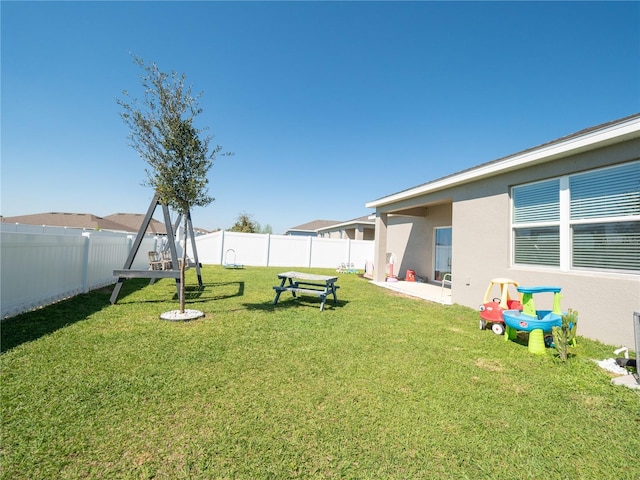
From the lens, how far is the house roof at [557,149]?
4359 millimetres

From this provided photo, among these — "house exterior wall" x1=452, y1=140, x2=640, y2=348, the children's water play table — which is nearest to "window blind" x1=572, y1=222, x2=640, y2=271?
"house exterior wall" x1=452, y1=140, x2=640, y2=348

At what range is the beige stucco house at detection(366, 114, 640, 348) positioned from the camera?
4.54m

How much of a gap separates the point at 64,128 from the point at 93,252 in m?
6.14

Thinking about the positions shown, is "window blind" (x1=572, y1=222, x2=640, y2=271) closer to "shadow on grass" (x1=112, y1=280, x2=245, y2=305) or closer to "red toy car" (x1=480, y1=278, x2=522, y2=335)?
"red toy car" (x1=480, y1=278, x2=522, y2=335)

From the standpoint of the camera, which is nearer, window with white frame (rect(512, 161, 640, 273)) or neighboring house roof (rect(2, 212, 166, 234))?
window with white frame (rect(512, 161, 640, 273))

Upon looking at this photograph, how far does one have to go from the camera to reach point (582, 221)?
5152 millimetres

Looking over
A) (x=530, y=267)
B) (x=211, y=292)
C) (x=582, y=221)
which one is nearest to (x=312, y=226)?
(x=211, y=292)

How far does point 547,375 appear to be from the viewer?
11.4 ft

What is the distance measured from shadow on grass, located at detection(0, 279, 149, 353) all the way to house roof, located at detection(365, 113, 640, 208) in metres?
9.42

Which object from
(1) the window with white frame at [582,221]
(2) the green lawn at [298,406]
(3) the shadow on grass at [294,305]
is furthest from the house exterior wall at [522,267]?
(3) the shadow on grass at [294,305]

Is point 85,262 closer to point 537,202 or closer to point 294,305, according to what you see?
point 294,305

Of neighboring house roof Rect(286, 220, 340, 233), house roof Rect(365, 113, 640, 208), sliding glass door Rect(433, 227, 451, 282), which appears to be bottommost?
sliding glass door Rect(433, 227, 451, 282)

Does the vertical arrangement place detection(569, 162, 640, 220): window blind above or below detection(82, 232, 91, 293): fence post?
above

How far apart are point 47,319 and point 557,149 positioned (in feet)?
33.1
